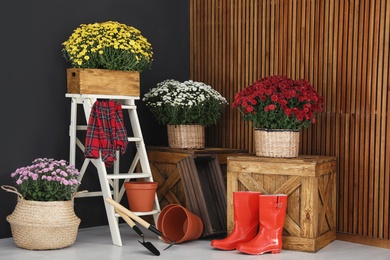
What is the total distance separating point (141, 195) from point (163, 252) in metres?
0.59

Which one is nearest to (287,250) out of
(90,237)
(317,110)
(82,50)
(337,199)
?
(337,199)

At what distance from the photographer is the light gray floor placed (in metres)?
4.82

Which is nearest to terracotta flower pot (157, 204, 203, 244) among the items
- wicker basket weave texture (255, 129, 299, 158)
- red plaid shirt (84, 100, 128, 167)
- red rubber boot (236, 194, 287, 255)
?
red rubber boot (236, 194, 287, 255)

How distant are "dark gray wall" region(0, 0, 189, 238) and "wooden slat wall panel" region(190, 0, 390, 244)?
0.93m

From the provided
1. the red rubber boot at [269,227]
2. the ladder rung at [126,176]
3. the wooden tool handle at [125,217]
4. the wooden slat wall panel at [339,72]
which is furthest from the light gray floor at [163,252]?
the ladder rung at [126,176]

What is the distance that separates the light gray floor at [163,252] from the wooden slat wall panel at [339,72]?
0.99 feet

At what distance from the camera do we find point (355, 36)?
5.37 m

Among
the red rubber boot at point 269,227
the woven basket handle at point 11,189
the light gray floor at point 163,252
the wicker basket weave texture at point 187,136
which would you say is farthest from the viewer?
the wicker basket weave texture at point 187,136

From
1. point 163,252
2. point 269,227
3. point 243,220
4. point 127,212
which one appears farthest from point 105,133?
point 269,227

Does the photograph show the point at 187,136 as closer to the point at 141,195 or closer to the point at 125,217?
the point at 141,195

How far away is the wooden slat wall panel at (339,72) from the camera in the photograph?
5238mm

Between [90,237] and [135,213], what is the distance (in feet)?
1.44

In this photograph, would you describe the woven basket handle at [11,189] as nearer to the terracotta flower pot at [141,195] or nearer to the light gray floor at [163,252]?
the light gray floor at [163,252]

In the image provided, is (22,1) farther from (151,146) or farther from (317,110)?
(317,110)
